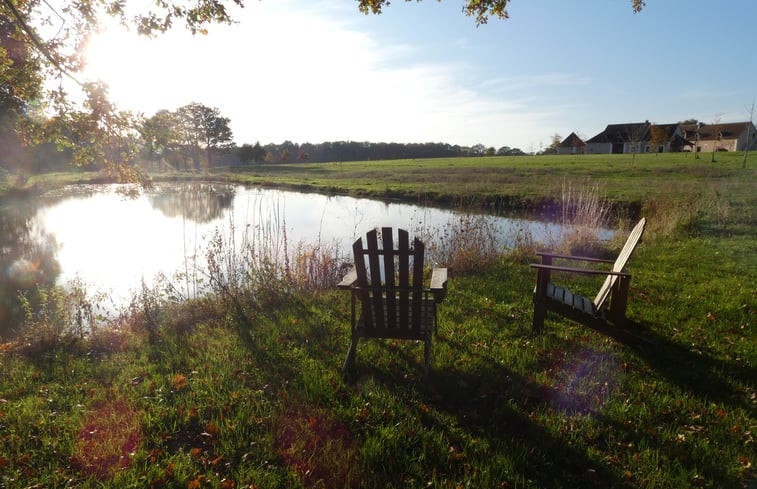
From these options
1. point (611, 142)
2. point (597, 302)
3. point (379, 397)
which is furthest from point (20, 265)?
point (611, 142)

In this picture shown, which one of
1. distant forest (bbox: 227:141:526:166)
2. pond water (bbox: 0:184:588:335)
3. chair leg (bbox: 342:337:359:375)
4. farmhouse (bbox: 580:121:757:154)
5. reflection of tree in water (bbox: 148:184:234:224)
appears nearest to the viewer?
chair leg (bbox: 342:337:359:375)

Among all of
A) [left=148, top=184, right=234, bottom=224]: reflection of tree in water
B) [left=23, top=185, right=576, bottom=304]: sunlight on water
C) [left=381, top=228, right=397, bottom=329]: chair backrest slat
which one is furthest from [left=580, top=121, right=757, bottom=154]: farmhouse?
[left=381, top=228, right=397, bottom=329]: chair backrest slat

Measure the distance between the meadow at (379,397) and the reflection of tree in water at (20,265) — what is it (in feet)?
8.62

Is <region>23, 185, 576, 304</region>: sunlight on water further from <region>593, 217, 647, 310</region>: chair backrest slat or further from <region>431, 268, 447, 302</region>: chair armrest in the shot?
<region>593, 217, 647, 310</region>: chair backrest slat

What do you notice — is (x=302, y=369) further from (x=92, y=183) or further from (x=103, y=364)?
(x=92, y=183)

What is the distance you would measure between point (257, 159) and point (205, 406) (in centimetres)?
8075

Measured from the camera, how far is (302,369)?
13.6 feet

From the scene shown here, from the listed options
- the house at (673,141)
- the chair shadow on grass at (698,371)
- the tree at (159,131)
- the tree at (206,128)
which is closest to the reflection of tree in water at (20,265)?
the tree at (159,131)

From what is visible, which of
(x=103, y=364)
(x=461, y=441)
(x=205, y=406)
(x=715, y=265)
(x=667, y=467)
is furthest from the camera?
(x=715, y=265)

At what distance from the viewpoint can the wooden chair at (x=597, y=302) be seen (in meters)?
4.38

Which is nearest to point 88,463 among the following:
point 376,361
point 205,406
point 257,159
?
point 205,406

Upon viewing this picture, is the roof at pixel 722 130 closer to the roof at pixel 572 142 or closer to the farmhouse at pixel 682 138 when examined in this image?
the farmhouse at pixel 682 138

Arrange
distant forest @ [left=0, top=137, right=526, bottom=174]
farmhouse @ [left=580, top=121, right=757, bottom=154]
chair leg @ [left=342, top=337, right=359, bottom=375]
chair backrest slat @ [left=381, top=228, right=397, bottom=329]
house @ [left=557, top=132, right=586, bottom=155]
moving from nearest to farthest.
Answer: chair backrest slat @ [left=381, top=228, right=397, bottom=329] < chair leg @ [left=342, top=337, right=359, bottom=375] < farmhouse @ [left=580, top=121, right=757, bottom=154] < house @ [left=557, top=132, right=586, bottom=155] < distant forest @ [left=0, top=137, right=526, bottom=174]

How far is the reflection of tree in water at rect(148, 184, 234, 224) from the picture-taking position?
1969cm
